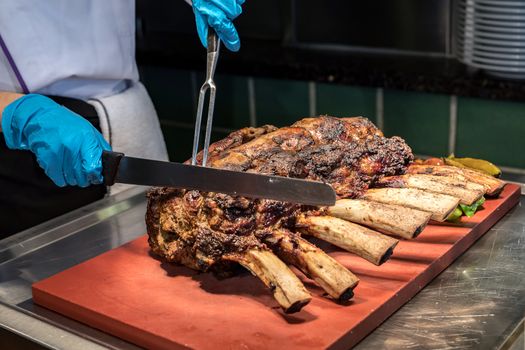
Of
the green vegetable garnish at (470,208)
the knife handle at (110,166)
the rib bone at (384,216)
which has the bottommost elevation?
the green vegetable garnish at (470,208)

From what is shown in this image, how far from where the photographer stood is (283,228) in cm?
148

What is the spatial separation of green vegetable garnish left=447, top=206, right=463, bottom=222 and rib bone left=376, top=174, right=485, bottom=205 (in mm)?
50

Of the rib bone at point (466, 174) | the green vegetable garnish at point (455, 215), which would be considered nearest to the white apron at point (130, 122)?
the rib bone at point (466, 174)

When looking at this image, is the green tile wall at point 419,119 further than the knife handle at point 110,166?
Yes

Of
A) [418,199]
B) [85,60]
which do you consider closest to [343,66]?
[85,60]

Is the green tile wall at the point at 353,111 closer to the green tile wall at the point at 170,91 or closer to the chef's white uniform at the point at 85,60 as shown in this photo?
the green tile wall at the point at 170,91

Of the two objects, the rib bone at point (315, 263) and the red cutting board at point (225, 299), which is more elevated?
the rib bone at point (315, 263)

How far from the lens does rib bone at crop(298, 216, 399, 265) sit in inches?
54.7

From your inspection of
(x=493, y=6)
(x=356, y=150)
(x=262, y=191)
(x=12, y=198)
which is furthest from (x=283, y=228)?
(x=493, y=6)

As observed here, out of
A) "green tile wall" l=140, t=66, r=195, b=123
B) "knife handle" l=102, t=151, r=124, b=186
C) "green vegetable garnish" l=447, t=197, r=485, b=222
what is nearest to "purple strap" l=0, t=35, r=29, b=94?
"knife handle" l=102, t=151, r=124, b=186

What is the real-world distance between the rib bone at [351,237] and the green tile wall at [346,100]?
170 centimetres

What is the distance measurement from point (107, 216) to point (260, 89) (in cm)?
167

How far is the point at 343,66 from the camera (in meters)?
3.15

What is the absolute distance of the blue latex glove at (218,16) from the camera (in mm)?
1796
